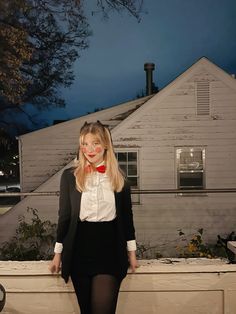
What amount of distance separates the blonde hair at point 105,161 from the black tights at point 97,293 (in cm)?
51

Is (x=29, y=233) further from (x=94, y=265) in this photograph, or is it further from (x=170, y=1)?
(x=170, y=1)

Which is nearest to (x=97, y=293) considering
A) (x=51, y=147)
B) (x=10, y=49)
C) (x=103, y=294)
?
(x=103, y=294)

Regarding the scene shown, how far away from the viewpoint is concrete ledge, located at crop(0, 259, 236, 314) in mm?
2750

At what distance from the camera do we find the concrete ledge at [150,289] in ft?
9.02

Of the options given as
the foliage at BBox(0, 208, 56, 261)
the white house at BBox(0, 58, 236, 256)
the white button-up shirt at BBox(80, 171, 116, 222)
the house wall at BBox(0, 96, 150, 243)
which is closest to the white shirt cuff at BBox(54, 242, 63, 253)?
the white button-up shirt at BBox(80, 171, 116, 222)

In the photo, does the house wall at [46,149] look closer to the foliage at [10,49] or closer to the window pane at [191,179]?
the foliage at [10,49]

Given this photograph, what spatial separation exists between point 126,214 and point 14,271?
943mm

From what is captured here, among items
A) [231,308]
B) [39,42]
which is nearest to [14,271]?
[231,308]

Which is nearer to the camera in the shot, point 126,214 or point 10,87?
point 126,214

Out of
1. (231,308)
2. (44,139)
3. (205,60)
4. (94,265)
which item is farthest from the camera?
(44,139)

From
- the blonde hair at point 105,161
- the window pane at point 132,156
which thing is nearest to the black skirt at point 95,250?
the blonde hair at point 105,161

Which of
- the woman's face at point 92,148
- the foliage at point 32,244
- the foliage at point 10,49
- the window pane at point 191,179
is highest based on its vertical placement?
the foliage at point 10,49

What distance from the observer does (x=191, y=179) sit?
1015 cm

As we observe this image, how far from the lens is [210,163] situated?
10039 mm
